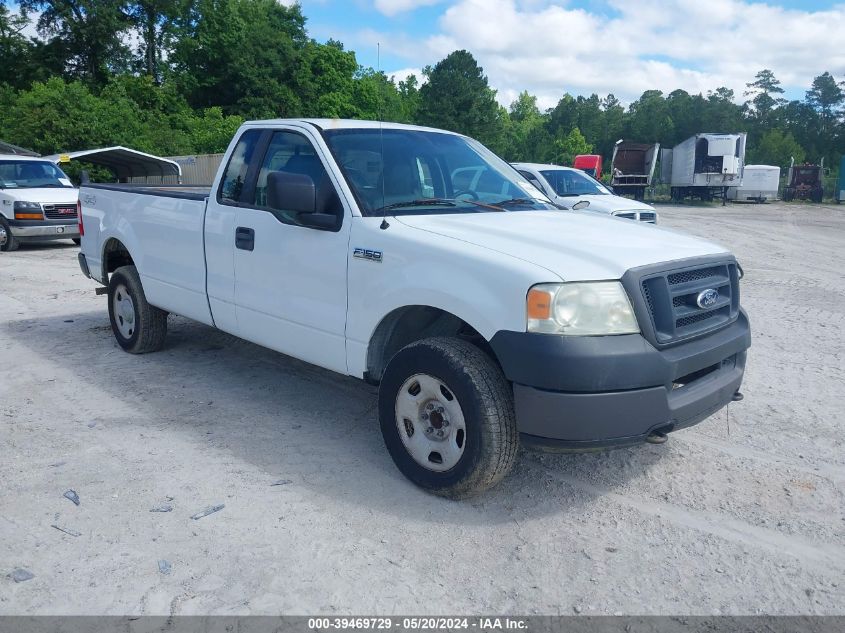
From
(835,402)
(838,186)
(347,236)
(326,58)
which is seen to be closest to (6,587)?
(347,236)

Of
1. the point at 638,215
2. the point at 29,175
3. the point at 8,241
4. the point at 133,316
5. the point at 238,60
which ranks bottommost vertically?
the point at 8,241

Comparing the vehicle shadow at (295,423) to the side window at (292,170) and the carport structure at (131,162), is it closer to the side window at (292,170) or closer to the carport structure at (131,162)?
the side window at (292,170)

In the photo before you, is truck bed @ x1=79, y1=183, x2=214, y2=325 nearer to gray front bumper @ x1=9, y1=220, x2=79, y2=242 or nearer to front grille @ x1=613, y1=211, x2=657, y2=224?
gray front bumper @ x1=9, y1=220, x2=79, y2=242

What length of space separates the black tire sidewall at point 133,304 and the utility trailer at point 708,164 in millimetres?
32882

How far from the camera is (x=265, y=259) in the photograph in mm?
4711

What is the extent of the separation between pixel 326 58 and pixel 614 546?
52.6 meters

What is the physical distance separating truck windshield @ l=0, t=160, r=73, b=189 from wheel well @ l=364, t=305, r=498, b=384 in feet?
44.8

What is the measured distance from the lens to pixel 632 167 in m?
38.5

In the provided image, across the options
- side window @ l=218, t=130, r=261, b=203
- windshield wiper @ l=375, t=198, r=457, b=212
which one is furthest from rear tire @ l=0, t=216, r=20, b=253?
windshield wiper @ l=375, t=198, r=457, b=212

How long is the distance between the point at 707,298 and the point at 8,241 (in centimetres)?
1460

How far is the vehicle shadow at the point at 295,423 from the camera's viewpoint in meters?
3.82

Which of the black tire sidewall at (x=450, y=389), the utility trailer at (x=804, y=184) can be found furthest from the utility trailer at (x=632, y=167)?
the black tire sidewall at (x=450, y=389)

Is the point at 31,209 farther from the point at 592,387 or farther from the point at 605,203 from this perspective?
the point at 592,387

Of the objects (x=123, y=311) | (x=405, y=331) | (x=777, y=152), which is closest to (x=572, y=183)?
(x=123, y=311)
